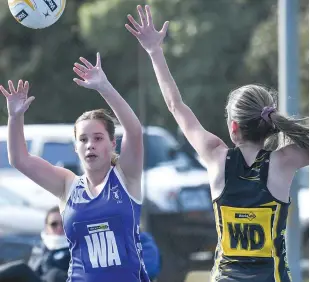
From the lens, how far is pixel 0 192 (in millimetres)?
10203

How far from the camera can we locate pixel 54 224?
22.4 ft

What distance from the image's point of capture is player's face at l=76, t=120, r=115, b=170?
444 cm

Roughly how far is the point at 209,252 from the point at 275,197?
501cm

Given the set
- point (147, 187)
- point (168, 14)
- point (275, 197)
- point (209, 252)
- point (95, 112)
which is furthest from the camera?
point (168, 14)

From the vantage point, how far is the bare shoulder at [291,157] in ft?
13.9

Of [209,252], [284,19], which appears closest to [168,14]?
[209,252]

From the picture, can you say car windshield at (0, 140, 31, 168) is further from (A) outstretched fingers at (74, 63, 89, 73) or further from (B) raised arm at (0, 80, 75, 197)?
(A) outstretched fingers at (74, 63, 89, 73)

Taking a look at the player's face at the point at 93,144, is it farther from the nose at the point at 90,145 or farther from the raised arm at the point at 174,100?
the raised arm at the point at 174,100

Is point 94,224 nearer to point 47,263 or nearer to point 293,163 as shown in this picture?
point 293,163

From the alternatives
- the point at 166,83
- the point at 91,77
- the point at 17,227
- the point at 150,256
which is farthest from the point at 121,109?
the point at 17,227

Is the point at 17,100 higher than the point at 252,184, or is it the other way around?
the point at 17,100

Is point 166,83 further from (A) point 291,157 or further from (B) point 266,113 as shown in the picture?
(A) point 291,157

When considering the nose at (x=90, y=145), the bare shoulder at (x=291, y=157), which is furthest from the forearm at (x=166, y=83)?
the bare shoulder at (x=291, y=157)

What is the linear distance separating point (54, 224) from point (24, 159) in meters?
2.30
